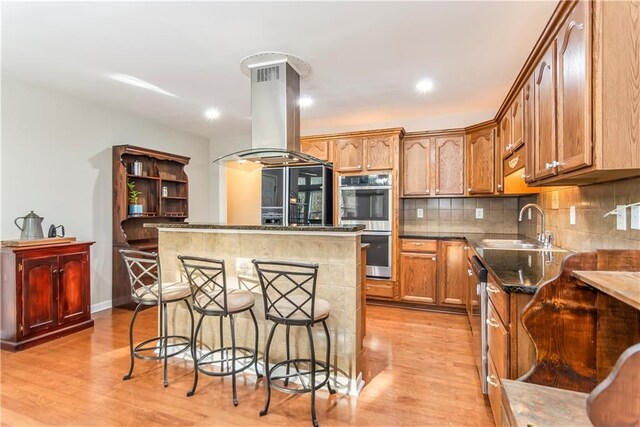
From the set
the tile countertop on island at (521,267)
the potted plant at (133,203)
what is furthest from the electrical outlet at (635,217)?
the potted plant at (133,203)

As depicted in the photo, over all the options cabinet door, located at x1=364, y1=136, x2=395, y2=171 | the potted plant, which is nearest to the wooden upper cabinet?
cabinet door, located at x1=364, y1=136, x2=395, y2=171

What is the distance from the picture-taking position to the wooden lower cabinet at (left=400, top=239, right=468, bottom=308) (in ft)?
12.7

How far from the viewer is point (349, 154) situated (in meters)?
4.30

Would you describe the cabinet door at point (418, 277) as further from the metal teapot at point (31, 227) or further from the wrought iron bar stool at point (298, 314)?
the metal teapot at point (31, 227)

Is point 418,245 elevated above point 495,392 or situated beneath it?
elevated above

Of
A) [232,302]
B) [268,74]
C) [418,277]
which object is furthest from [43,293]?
[418,277]

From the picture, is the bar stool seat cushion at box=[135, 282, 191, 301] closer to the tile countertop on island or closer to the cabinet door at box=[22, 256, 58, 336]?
the cabinet door at box=[22, 256, 58, 336]

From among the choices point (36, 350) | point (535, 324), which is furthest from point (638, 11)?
point (36, 350)

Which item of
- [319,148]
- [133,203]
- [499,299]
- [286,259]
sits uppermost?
[319,148]

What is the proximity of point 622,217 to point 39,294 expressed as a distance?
4417 mm

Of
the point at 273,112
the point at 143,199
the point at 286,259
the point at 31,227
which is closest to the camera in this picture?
the point at 286,259

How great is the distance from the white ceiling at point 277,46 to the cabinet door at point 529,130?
1.41ft

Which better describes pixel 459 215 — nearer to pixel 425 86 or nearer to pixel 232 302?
pixel 425 86

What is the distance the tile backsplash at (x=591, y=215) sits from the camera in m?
1.65
